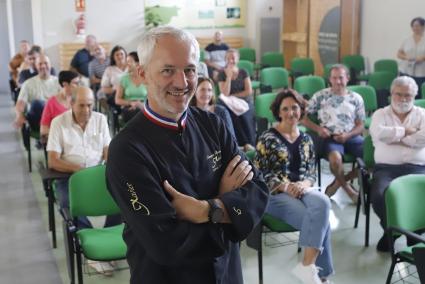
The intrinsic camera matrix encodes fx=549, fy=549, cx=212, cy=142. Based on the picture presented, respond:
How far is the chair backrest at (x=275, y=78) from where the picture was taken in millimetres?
7785

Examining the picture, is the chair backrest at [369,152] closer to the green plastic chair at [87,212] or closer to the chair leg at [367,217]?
the chair leg at [367,217]

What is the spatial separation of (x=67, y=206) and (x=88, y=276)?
460mm

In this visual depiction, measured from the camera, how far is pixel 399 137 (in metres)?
4.02

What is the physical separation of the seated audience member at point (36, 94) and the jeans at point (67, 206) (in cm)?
218

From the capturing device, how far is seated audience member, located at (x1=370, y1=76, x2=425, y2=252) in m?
4.00

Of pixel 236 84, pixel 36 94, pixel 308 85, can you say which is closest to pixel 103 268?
pixel 36 94

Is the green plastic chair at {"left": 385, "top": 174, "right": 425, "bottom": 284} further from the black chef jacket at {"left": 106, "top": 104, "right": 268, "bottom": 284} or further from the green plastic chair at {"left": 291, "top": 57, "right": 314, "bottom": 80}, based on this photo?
the green plastic chair at {"left": 291, "top": 57, "right": 314, "bottom": 80}

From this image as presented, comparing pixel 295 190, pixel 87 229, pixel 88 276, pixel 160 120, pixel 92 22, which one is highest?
pixel 92 22

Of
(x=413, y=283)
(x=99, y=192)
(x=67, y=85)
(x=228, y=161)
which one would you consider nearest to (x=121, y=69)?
(x=67, y=85)

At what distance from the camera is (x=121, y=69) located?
7141 mm

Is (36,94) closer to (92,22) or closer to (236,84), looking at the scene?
(236,84)

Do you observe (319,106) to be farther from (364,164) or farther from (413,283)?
(413,283)

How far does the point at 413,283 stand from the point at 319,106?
214 cm

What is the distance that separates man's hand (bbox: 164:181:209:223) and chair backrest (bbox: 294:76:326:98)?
516 centimetres
